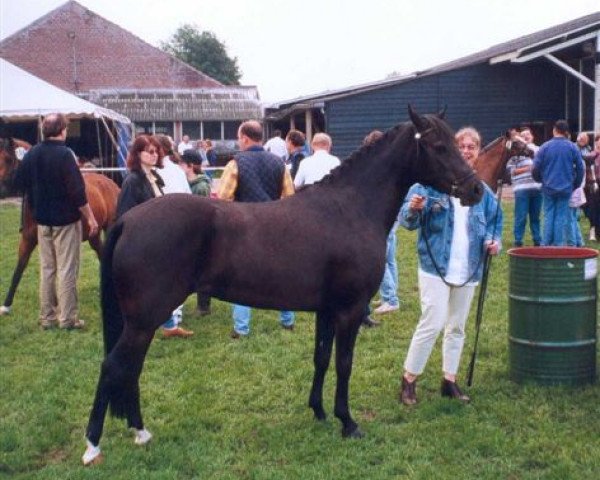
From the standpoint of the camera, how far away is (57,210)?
7.55 metres

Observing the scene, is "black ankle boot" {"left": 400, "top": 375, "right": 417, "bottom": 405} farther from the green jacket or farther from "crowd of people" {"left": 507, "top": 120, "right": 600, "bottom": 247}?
"crowd of people" {"left": 507, "top": 120, "right": 600, "bottom": 247}

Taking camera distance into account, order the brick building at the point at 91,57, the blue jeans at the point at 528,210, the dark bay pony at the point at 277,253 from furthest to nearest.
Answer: the brick building at the point at 91,57
the blue jeans at the point at 528,210
the dark bay pony at the point at 277,253

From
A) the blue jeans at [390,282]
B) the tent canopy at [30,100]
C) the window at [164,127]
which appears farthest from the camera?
the window at [164,127]

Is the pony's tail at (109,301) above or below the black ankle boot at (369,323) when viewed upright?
above

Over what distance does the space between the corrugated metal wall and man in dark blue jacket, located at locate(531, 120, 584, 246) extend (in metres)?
11.7

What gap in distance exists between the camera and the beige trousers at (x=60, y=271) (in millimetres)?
7715

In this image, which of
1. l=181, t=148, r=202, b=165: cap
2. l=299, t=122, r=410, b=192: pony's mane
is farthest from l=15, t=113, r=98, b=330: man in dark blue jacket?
l=299, t=122, r=410, b=192: pony's mane

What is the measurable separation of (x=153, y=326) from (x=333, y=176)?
1.56 m

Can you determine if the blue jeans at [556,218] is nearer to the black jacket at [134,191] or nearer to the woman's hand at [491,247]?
the woman's hand at [491,247]

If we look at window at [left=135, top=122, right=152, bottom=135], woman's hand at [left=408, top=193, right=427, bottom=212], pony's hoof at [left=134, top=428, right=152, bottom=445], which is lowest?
pony's hoof at [left=134, top=428, right=152, bottom=445]

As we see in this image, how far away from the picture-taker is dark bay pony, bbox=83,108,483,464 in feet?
14.4

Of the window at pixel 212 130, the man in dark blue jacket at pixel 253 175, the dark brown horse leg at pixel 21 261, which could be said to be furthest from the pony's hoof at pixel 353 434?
the window at pixel 212 130

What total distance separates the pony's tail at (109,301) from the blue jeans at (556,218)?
26.8 ft

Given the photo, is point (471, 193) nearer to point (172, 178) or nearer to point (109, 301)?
point (109, 301)
